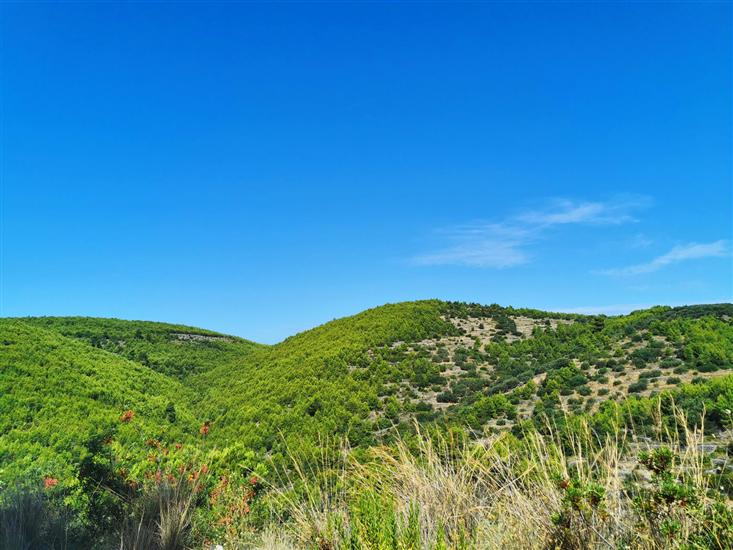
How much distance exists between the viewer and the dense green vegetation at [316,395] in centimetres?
682

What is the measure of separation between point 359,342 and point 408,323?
4451mm

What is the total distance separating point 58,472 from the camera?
7270 millimetres

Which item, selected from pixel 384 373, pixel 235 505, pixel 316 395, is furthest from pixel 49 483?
pixel 384 373

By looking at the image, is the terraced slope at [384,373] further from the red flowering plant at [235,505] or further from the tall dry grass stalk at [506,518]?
the tall dry grass stalk at [506,518]

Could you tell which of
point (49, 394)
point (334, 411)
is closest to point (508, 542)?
point (334, 411)

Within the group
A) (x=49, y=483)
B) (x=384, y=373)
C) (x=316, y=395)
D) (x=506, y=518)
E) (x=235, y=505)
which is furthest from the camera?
(x=384, y=373)

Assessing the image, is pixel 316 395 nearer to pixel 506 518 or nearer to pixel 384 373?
pixel 384 373

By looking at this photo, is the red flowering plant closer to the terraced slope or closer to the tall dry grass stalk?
the tall dry grass stalk

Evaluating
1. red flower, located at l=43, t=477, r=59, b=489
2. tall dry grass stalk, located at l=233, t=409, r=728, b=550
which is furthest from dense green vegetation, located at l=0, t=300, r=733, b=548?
tall dry grass stalk, located at l=233, t=409, r=728, b=550

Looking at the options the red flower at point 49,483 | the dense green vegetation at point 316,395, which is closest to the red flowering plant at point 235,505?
the dense green vegetation at point 316,395

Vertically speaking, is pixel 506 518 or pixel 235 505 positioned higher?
pixel 506 518

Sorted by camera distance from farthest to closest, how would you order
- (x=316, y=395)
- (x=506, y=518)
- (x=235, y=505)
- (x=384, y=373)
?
1. (x=384, y=373)
2. (x=316, y=395)
3. (x=235, y=505)
4. (x=506, y=518)

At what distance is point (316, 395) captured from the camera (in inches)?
842

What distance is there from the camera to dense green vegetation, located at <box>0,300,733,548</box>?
682cm
